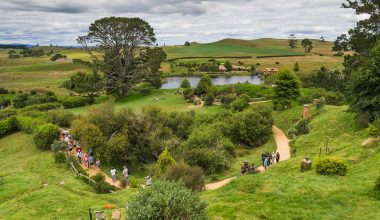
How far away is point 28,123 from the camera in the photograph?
40125 millimetres

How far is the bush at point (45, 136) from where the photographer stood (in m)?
34.3

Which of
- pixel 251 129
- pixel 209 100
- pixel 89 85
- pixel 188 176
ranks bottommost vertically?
pixel 251 129

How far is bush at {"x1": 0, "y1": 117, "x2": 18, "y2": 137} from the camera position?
40719 millimetres

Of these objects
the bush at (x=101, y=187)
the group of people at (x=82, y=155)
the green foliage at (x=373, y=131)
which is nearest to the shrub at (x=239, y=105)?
the group of people at (x=82, y=155)

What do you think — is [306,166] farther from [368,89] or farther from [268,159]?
[368,89]

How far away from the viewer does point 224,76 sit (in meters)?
107

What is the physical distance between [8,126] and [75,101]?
19.4 m

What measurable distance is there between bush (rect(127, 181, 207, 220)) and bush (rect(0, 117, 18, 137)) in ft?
113

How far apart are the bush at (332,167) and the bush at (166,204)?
882cm

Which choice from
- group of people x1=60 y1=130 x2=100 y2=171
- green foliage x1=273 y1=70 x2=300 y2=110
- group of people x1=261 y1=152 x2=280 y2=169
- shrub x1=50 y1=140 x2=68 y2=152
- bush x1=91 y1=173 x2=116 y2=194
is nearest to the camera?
bush x1=91 y1=173 x2=116 y2=194

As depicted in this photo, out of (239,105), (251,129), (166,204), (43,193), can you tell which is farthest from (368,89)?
(239,105)

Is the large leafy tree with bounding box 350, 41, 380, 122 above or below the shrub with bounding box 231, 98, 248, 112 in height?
above

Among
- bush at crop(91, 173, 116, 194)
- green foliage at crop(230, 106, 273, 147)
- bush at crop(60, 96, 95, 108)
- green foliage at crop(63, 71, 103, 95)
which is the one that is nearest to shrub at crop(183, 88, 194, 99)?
bush at crop(60, 96, 95, 108)

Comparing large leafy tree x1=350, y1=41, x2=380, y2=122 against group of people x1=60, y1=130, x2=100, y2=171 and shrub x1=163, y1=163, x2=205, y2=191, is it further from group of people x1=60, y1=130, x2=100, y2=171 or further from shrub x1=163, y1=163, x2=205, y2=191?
group of people x1=60, y1=130, x2=100, y2=171
